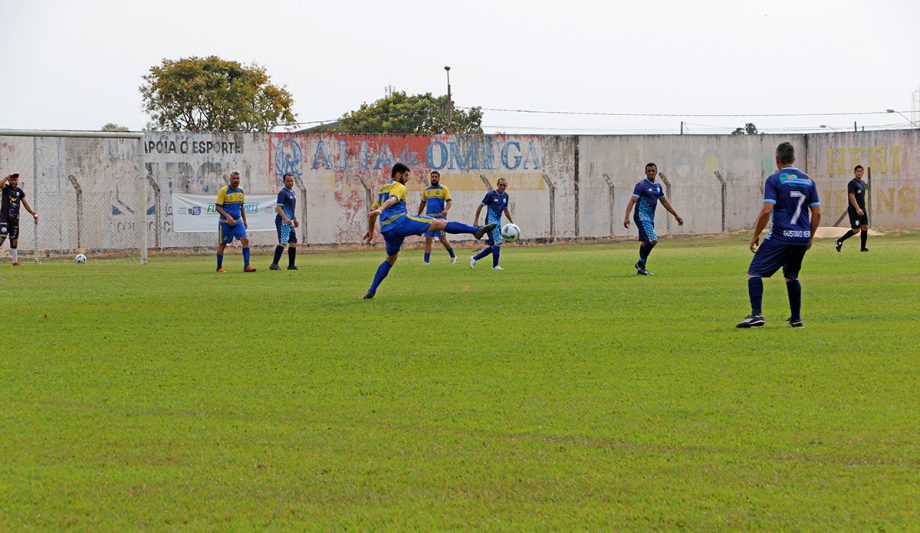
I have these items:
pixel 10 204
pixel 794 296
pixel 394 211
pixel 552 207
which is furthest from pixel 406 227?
pixel 552 207

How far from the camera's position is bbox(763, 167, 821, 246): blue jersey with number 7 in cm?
1145

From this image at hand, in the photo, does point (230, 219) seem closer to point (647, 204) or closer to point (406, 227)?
point (647, 204)

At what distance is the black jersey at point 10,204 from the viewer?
26422 mm

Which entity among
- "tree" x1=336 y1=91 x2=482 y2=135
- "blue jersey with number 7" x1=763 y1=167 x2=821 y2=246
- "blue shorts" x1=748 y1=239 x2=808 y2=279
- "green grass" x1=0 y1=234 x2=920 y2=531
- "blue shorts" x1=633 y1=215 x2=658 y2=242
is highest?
"tree" x1=336 y1=91 x2=482 y2=135

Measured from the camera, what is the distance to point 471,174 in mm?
42688

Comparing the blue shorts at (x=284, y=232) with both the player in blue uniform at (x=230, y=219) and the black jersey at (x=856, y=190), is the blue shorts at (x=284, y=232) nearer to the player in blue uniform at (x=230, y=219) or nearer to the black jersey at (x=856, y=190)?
the player in blue uniform at (x=230, y=219)

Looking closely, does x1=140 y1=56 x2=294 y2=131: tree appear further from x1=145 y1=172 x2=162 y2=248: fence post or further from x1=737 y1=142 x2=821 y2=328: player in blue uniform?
x1=737 y1=142 x2=821 y2=328: player in blue uniform

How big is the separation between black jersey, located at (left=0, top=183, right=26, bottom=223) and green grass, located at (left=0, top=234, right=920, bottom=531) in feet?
44.4

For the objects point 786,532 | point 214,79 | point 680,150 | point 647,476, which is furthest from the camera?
point 214,79

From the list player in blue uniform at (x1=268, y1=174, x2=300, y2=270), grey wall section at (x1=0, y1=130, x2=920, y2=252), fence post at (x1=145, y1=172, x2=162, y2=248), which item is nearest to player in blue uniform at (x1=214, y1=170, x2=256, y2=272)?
player in blue uniform at (x1=268, y1=174, x2=300, y2=270)

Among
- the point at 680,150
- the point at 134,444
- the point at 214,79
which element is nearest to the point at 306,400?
the point at 134,444

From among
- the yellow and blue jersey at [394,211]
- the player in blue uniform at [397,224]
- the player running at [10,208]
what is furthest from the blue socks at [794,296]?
the player running at [10,208]

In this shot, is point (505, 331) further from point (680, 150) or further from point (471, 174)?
point (680, 150)

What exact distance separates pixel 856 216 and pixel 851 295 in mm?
13372
